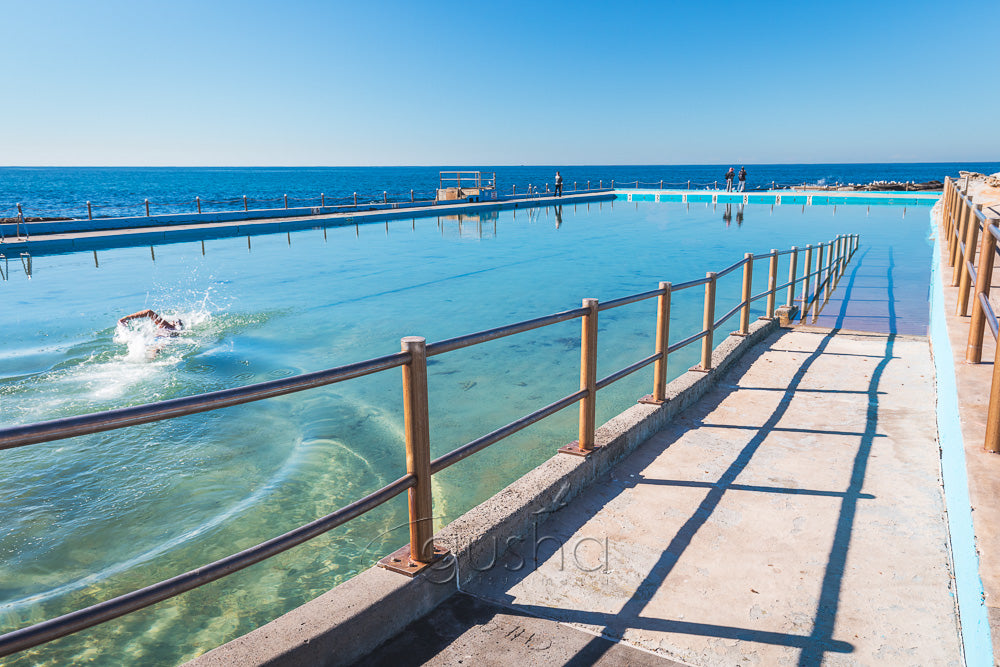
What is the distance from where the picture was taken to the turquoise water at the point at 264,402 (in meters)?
4.44

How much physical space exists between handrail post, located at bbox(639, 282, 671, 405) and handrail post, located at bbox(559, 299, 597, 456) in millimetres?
966

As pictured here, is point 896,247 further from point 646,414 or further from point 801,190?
point 801,190

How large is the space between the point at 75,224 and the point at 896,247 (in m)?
29.7

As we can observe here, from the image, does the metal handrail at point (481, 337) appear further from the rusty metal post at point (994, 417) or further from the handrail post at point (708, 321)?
the handrail post at point (708, 321)

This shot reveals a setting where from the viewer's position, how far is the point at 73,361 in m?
9.41

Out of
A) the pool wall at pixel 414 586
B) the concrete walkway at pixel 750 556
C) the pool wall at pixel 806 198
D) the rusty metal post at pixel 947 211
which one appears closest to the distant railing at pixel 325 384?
the pool wall at pixel 414 586

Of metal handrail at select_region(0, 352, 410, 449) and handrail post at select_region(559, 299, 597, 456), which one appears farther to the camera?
handrail post at select_region(559, 299, 597, 456)

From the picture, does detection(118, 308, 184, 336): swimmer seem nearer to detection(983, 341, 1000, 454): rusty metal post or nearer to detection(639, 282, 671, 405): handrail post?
detection(639, 282, 671, 405): handrail post

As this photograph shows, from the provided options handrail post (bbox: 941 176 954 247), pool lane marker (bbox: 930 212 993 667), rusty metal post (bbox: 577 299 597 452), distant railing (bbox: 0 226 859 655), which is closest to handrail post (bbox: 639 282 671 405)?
distant railing (bbox: 0 226 859 655)

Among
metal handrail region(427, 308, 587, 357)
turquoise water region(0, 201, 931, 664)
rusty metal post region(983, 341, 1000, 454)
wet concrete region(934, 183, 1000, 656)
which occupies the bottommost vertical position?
turquoise water region(0, 201, 931, 664)

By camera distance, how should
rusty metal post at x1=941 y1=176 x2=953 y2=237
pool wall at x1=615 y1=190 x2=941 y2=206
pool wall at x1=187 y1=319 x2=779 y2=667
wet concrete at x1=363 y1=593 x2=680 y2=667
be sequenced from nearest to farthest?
pool wall at x1=187 y1=319 x2=779 y2=667, wet concrete at x1=363 y1=593 x2=680 y2=667, rusty metal post at x1=941 y1=176 x2=953 y2=237, pool wall at x1=615 y1=190 x2=941 y2=206

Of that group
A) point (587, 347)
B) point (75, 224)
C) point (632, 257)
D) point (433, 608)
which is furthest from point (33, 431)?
point (75, 224)

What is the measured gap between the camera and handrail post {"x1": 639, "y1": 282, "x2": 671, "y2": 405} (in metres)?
4.74

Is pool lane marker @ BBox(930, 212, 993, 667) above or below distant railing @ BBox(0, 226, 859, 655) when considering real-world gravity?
below
